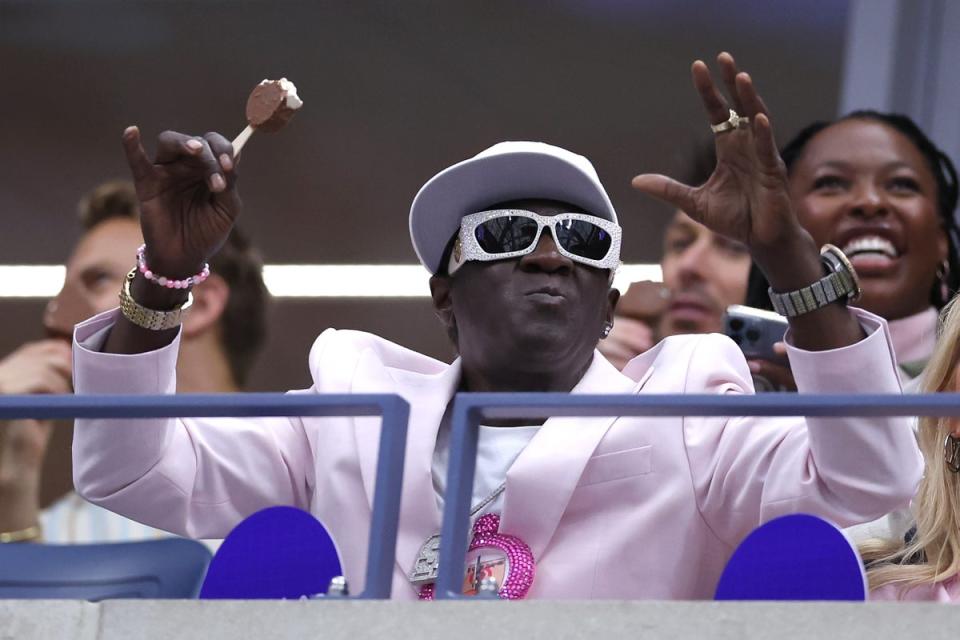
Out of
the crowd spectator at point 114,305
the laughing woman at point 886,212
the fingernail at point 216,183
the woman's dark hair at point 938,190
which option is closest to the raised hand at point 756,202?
the fingernail at point 216,183

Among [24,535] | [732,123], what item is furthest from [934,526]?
[24,535]

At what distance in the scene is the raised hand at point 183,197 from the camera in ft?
11.2

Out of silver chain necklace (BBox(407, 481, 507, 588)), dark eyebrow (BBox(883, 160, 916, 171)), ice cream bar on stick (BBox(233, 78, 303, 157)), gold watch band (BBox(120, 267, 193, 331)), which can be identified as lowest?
silver chain necklace (BBox(407, 481, 507, 588))

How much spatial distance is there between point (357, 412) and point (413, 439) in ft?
2.57

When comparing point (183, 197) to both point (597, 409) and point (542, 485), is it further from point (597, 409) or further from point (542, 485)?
point (597, 409)

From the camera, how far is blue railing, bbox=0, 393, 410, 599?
267 centimetres

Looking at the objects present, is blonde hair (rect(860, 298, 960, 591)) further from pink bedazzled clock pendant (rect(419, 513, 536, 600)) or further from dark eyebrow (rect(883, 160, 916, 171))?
dark eyebrow (rect(883, 160, 916, 171))

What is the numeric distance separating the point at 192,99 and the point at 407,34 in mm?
879

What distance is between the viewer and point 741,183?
328 cm

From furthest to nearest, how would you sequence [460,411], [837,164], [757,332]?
[837,164]
[757,332]
[460,411]

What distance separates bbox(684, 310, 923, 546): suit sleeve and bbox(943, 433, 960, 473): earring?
35cm

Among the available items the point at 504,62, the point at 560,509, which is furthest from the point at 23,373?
the point at 560,509

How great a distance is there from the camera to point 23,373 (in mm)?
6191

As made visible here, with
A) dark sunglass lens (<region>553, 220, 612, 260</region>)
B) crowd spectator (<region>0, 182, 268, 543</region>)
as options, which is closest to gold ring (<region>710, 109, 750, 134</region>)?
dark sunglass lens (<region>553, 220, 612, 260</region>)
